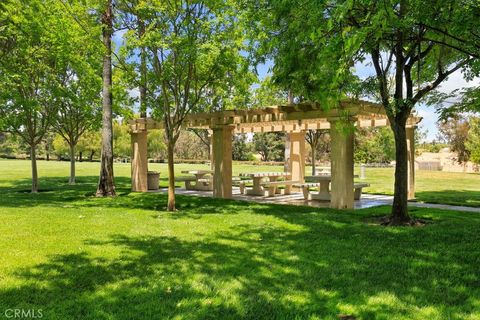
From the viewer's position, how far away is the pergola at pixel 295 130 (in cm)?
1066

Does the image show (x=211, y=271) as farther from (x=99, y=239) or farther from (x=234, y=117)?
(x=234, y=117)

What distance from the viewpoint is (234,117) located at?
1325 cm

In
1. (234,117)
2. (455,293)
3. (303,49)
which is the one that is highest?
(303,49)

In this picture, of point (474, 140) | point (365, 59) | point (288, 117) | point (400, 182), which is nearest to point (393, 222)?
point (400, 182)

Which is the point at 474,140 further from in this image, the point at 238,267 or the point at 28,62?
the point at 238,267

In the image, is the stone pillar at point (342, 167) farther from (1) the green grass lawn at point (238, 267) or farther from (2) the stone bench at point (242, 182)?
(2) the stone bench at point (242, 182)

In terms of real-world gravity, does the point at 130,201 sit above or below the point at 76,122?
below

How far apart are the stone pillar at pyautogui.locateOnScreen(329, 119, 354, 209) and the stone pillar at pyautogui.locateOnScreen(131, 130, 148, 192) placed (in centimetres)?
887

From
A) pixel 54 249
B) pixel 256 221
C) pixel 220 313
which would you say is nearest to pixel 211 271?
pixel 220 313

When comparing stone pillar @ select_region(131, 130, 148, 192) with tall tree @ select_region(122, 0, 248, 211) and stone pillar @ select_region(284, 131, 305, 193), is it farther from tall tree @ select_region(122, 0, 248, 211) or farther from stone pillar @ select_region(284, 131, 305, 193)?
stone pillar @ select_region(284, 131, 305, 193)

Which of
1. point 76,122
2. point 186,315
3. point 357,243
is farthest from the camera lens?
point 76,122

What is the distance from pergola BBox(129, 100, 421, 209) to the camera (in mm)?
10664

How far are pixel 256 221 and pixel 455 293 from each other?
499 centimetres

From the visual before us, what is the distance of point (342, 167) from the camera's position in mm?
10727
